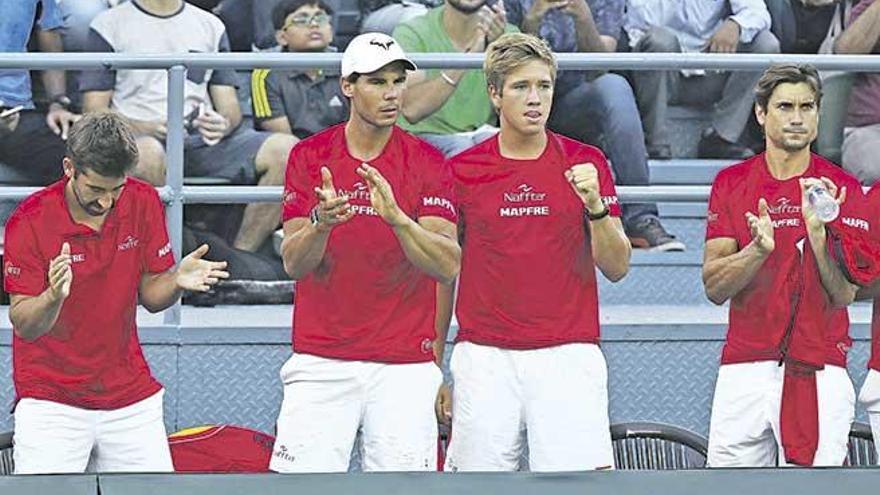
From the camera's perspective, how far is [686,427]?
804cm

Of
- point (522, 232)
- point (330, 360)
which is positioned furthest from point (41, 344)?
point (522, 232)

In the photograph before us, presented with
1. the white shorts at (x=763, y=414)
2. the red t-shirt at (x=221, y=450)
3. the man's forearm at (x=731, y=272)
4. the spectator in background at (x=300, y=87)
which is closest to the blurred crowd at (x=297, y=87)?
the spectator in background at (x=300, y=87)

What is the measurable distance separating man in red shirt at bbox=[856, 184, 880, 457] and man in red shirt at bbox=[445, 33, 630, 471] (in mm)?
869

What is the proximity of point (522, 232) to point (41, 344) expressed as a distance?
5.11 feet

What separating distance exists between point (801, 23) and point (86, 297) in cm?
388

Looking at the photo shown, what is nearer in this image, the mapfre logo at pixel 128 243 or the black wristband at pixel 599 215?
the black wristband at pixel 599 215

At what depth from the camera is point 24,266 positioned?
671 centimetres

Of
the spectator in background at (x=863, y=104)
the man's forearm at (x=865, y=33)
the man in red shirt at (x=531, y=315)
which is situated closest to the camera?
the man in red shirt at (x=531, y=315)

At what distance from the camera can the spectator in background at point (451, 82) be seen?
8109mm

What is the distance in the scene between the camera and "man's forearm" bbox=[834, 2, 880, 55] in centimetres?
882

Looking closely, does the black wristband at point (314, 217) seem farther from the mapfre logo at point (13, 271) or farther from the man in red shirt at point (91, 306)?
the mapfre logo at point (13, 271)

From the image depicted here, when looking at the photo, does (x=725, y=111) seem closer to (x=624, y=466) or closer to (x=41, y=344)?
(x=624, y=466)

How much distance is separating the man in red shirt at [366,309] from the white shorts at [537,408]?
0.13 metres

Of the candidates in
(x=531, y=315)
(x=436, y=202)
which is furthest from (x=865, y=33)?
(x=436, y=202)
